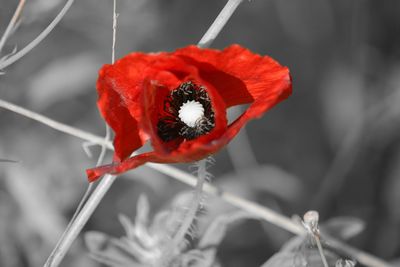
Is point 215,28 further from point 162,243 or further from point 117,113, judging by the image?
point 162,243

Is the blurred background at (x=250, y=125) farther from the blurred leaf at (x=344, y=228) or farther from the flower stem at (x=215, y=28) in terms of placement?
the flower stem at (x=215, y=28)

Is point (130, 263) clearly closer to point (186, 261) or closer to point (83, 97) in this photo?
point (186, 261)

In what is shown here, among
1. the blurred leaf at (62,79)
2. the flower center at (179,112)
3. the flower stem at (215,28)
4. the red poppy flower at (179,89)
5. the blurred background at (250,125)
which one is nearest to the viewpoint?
the red poppy flower at (179,89)

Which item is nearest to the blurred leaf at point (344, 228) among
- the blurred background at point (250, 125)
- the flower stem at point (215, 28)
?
the blurred background at point (250, 125)

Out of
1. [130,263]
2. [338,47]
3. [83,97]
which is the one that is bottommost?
[130,263]

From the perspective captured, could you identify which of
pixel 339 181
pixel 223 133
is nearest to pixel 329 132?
pixel 339 181

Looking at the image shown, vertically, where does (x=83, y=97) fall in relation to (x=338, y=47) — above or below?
below

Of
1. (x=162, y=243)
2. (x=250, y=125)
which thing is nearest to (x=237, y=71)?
(x=162, y=243)
